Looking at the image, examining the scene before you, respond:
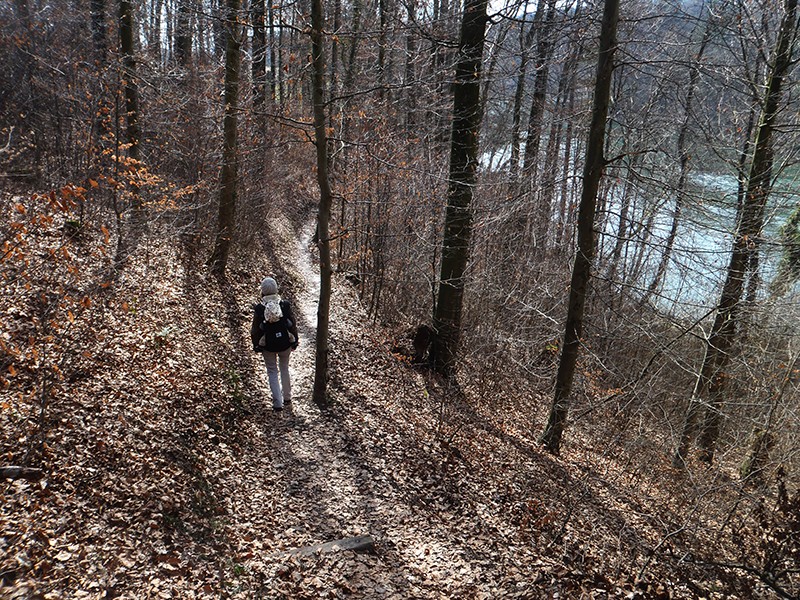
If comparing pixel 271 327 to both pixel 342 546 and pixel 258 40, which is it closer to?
pixel 342 546

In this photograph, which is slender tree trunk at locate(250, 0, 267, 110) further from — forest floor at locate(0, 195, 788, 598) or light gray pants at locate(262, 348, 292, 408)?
forest floor at locate(0, 195, 788, 598)

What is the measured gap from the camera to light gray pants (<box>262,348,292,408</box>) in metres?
7.92

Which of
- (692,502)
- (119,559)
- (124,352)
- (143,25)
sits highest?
(143,25)

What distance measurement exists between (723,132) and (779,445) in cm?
692

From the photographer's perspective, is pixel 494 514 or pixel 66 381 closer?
pixel 66 381

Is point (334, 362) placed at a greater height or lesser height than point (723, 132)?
lesser

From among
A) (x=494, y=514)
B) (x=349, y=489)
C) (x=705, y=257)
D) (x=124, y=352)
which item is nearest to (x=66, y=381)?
(x=124, y=352)

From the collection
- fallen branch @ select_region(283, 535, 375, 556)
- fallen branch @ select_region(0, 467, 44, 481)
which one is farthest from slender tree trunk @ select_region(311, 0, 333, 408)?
fallen branch @ select_region(0, 467, 44, 481)

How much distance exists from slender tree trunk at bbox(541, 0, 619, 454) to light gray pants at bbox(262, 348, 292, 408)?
4.79 m

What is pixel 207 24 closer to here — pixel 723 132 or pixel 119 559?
pixel 119 559

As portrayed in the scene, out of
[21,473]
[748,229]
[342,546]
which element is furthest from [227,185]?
[748,229]

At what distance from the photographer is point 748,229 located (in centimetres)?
884

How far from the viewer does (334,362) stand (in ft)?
32.5

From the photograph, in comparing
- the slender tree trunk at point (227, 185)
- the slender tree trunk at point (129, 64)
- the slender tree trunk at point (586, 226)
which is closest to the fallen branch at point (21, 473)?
the slender tree trunk at point (129, 64)
